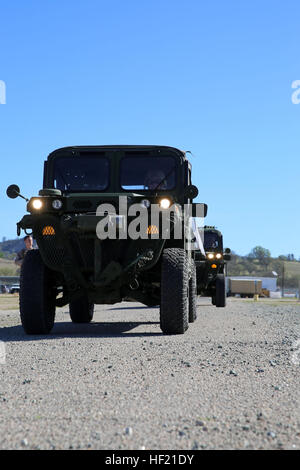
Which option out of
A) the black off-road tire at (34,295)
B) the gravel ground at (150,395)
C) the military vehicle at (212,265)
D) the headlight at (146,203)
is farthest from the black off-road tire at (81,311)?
the military vehicle at (212,265)

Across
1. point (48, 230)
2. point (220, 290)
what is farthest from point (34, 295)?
point (220, 290)

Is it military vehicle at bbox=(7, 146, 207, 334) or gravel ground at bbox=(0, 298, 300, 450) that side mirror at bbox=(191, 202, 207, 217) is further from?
gravel ground at bbox=(0, 298, 300, 450)

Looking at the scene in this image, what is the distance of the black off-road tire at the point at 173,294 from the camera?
7.97m

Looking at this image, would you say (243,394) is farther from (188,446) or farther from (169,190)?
(169,190)

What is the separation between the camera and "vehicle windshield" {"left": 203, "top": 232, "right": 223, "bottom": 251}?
1969 centimetres

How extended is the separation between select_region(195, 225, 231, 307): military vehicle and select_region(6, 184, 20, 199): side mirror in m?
10.6

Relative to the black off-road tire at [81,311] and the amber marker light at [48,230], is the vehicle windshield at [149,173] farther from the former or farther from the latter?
the black off-road tire at [81,311]

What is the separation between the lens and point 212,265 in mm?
19062

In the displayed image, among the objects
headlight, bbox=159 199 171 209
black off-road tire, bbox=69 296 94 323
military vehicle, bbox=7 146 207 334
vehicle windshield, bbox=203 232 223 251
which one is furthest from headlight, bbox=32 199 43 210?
vehicle windshield, bbox=203 232 223 251
